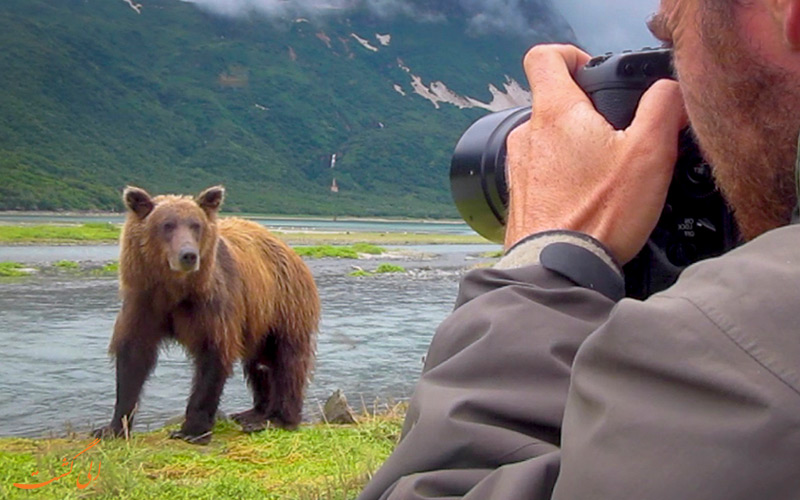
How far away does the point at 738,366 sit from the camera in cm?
61

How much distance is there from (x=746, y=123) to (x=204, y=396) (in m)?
5.13

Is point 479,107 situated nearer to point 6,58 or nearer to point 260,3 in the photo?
point 6,58

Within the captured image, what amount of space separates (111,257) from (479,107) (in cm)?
6187

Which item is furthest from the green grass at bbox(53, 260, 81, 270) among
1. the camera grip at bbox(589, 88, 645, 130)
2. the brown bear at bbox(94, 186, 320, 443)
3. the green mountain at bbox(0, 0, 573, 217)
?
the green mountain at bbox(0, 0, 573, 217)

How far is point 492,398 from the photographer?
908 millimetres

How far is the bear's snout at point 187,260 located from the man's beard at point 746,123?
5.01 meters

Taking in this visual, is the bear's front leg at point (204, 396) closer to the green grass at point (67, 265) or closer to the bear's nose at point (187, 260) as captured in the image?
the bear's nose at point (187, 260)

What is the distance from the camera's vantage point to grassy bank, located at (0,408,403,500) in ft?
12.8

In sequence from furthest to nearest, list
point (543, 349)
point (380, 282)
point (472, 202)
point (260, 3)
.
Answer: point (260, 3) < point (380, 282) < point (472, 202) < point (543, 349)

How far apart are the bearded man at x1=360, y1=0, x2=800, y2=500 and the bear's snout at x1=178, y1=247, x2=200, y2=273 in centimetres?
455

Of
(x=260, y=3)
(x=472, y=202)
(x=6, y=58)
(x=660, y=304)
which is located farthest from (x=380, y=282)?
(x=260, y=3)

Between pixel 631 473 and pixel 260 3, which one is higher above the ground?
pixel 260 3

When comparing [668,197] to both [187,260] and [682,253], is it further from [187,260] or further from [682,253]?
[187,260]

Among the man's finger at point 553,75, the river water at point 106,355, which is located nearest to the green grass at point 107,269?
the river water at point 106,355
